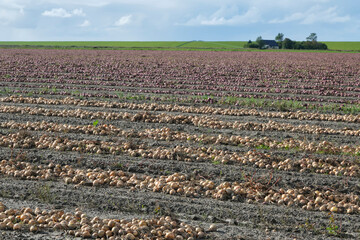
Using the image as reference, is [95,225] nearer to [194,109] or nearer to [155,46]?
[194,109]

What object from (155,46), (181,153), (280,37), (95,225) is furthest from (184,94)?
(280,37)

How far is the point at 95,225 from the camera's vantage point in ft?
16.5

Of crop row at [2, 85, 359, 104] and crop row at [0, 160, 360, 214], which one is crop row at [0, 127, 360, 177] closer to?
crop row at [0, 160, 360, 214]

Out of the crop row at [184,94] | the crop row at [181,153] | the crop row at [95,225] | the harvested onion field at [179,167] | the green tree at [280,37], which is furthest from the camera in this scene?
the green tree at [280,37]

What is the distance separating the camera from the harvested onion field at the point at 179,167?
209 inches

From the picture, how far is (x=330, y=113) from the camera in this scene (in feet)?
42.7

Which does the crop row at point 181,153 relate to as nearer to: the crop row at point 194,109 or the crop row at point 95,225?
the crop row at point 95,225

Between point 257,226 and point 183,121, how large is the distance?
5952mm

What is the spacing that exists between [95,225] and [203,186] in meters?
2.25

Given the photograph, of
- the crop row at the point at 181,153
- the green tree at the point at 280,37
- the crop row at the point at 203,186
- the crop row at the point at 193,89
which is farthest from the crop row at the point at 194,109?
the green tree at the point at 280,37

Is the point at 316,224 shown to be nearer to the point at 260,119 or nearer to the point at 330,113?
the point at 260,119

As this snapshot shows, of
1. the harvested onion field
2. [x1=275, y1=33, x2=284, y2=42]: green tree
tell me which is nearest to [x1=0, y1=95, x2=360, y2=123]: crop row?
the harvested onion field

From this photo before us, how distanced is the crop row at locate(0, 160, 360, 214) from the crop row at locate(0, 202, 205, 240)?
1241 mm

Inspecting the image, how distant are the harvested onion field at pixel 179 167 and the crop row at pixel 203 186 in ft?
0.07
